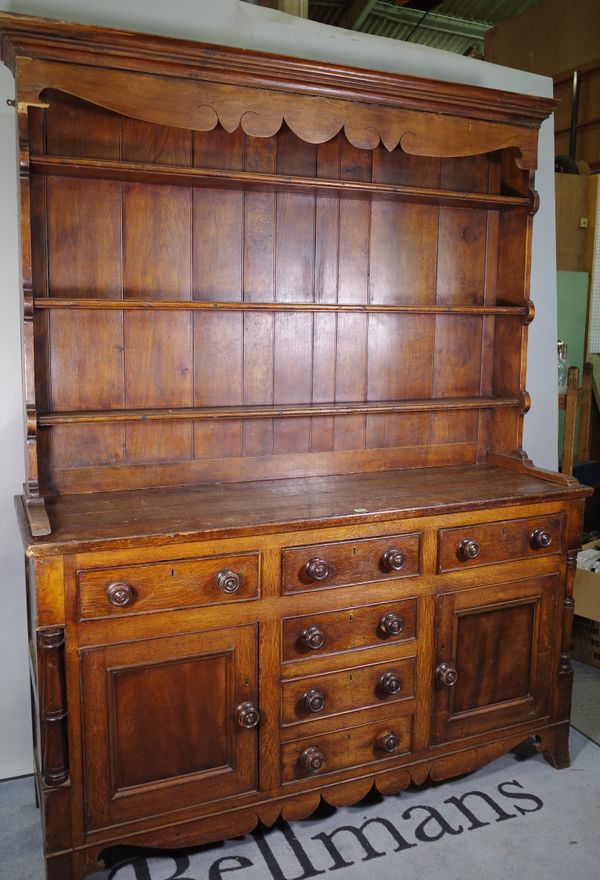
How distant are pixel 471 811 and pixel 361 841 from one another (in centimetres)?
40

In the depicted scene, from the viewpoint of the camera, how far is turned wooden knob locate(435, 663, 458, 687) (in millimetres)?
2449

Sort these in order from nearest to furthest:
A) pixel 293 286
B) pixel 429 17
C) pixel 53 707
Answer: pixel 53 707 → pixel 293 286 → pixel 429 17

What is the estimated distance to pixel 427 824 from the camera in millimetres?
2410

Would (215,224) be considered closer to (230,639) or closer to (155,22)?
(155,22)

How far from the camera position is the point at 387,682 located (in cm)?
238

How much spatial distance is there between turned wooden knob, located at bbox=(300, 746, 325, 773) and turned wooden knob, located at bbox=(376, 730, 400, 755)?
202mm

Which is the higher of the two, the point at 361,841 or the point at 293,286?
the point at 293,286

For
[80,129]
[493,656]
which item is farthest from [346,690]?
[80,129]

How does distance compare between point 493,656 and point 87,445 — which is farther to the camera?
point 493,656

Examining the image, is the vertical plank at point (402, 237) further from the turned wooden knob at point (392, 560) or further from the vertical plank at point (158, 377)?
the turned wooden knob at point (392, 560)

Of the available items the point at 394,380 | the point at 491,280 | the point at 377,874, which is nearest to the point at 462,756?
the point at 377,874

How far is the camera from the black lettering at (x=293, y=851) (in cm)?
218

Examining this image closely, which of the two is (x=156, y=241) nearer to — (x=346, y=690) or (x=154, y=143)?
(x=154, y=143)

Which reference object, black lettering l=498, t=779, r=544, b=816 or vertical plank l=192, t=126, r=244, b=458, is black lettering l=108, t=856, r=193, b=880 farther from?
vertical plank l=192, t=126, r=244, b=458
